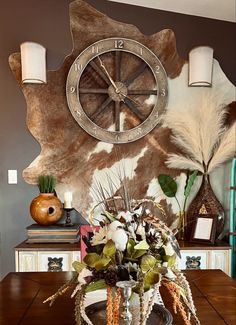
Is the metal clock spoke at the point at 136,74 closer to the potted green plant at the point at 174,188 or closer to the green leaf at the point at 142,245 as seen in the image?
the potted green plant at the point at 174,188

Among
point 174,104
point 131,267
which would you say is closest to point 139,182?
point 174,104

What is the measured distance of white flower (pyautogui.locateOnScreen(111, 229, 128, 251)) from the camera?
1.03m

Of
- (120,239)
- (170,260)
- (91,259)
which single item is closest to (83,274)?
(91,259)

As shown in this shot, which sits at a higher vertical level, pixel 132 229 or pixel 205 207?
pixel 132 229

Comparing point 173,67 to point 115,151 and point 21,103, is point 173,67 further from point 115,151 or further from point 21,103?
point 21,103

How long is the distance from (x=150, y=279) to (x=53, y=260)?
1.60 metres

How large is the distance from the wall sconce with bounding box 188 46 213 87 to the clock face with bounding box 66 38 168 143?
0.76ft

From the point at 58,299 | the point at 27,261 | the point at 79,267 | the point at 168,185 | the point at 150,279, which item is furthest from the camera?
the point at 168,185

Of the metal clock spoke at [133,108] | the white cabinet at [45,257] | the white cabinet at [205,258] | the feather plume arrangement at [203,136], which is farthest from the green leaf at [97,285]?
the metal clock spoke at [133,108]

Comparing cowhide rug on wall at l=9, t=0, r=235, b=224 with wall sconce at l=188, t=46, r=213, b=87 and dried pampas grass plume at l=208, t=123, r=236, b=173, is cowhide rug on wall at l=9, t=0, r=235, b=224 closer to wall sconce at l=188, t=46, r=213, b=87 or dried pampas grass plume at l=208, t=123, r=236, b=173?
wall sconce at l=188, t=46, r=213, b=87

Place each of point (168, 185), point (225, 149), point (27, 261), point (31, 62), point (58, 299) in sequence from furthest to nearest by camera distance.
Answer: point (168, 185) < point (225, 149) < point (31, 62) < point (27, 261) < point (58, 299)

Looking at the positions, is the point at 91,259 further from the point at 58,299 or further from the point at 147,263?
the point at 58,299

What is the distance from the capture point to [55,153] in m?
2.77

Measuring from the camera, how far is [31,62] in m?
2.59
